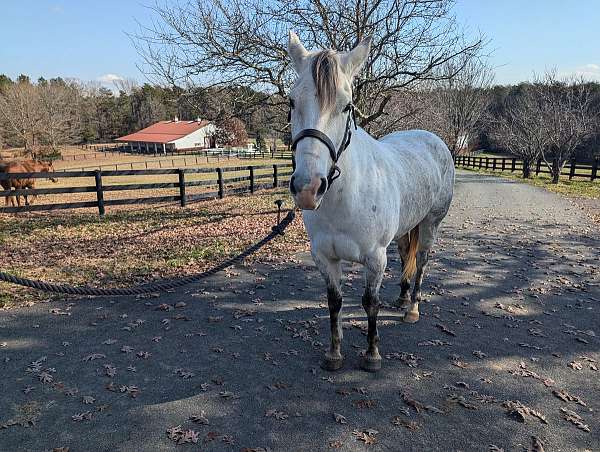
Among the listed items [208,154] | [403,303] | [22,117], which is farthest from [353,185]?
[208,154]

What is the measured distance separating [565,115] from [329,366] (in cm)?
2460

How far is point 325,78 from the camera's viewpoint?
86.5 inches

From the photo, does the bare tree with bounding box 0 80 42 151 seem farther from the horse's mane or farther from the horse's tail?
the horse's mane

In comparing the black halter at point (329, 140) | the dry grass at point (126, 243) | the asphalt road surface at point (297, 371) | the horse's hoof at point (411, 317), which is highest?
the black halter at point (329, 140)

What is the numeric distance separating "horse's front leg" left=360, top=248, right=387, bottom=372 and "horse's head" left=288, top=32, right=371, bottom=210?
997 millimetres

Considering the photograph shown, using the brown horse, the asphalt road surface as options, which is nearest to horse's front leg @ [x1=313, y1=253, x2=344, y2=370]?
the asphalt road surface

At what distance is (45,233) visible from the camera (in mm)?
8320

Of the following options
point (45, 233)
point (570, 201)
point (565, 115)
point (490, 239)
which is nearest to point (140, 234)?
point (45, 233)

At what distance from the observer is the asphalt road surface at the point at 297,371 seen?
103 inches

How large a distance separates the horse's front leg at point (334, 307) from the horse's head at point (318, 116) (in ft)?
3.46

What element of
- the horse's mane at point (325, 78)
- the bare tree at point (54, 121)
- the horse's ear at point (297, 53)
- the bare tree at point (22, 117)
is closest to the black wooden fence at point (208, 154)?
the bare tree at point (54, 121)

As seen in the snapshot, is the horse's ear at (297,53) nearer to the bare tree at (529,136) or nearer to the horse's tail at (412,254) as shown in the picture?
the horse's tail at (412,254)

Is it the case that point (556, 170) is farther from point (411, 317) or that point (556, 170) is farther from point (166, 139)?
point (166, 139)

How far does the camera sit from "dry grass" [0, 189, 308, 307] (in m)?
5.88
